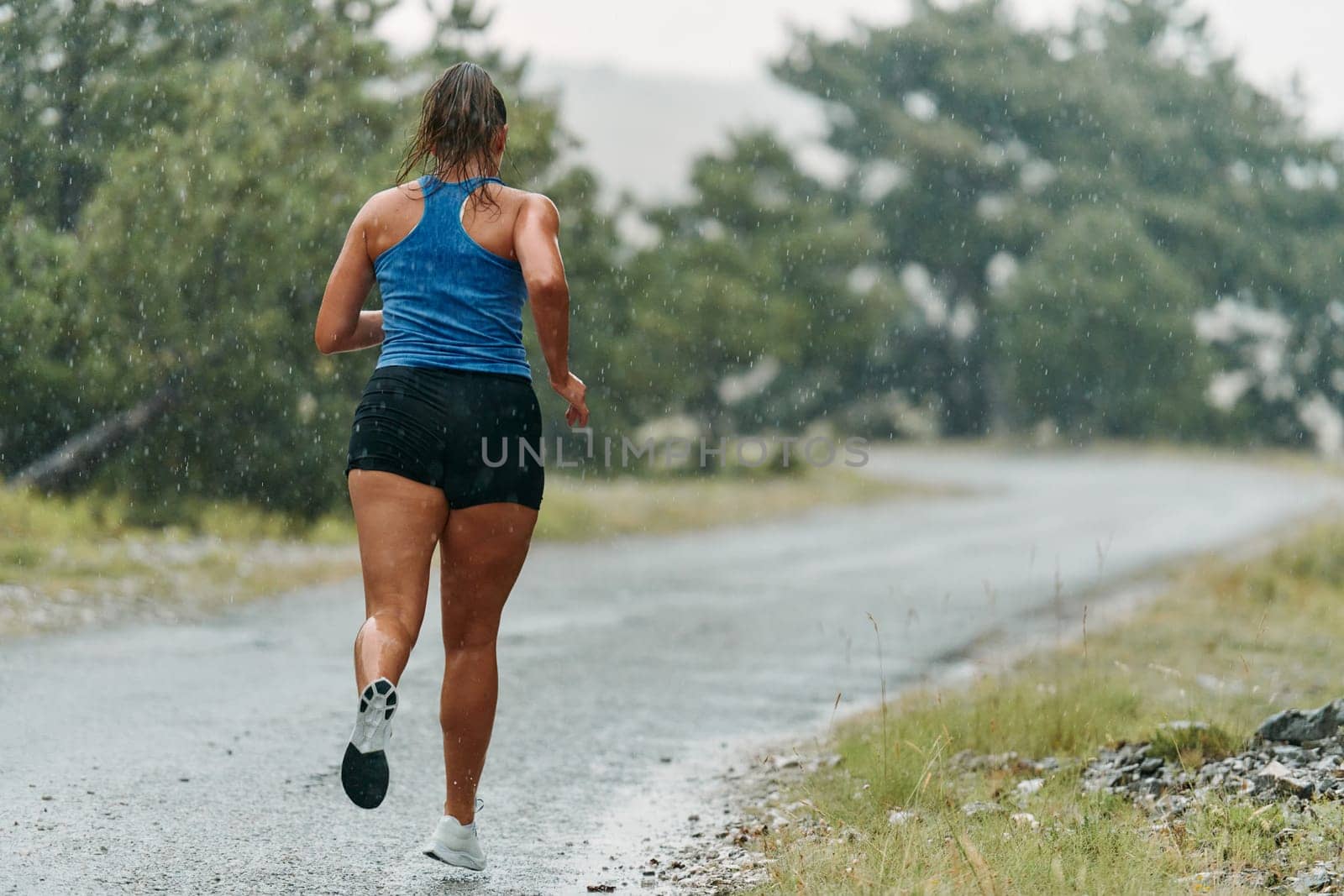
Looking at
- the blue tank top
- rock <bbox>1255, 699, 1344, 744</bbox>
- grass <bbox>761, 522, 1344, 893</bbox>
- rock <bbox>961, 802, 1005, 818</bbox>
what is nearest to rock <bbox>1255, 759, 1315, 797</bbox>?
grass <bbox>761, 522, 1344, 893</bbox>

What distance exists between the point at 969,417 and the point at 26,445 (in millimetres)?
37143

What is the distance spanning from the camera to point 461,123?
3.94 m

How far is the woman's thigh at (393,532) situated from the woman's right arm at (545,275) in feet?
1.41

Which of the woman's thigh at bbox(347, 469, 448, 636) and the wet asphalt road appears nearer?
the woman's thigh at bbox(347, 469, 448, 636)

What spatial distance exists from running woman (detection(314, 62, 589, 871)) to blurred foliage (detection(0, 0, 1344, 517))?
64.2 inches

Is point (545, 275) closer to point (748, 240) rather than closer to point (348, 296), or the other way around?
point (348, 296)

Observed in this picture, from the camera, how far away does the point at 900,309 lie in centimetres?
3200

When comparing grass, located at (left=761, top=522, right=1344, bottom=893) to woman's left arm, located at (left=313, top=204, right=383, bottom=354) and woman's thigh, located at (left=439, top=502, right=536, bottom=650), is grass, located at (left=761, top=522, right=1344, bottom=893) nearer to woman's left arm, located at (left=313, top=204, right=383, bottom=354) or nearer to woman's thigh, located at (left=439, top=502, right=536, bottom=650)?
woman's thigh, located at (left=439, top=502, right=536, bottom=650)

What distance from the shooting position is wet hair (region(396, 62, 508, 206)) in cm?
393

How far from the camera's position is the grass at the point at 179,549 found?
931 centimetres

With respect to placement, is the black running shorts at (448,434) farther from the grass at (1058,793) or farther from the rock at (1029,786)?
the rock at (1029,786)

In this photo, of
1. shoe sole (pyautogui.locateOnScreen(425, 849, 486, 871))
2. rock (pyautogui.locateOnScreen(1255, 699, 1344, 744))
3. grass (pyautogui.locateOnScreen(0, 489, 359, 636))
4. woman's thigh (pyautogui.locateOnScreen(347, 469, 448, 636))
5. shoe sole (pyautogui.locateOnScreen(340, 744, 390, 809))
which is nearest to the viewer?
Answer: shoe sole (pyautogui.locateOnScreen(340, 744, 390, 809))

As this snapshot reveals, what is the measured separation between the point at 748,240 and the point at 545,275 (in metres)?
23.5

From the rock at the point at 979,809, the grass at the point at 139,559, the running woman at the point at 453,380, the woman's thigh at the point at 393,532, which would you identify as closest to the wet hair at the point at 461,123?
the running woman at the point at 453,380
